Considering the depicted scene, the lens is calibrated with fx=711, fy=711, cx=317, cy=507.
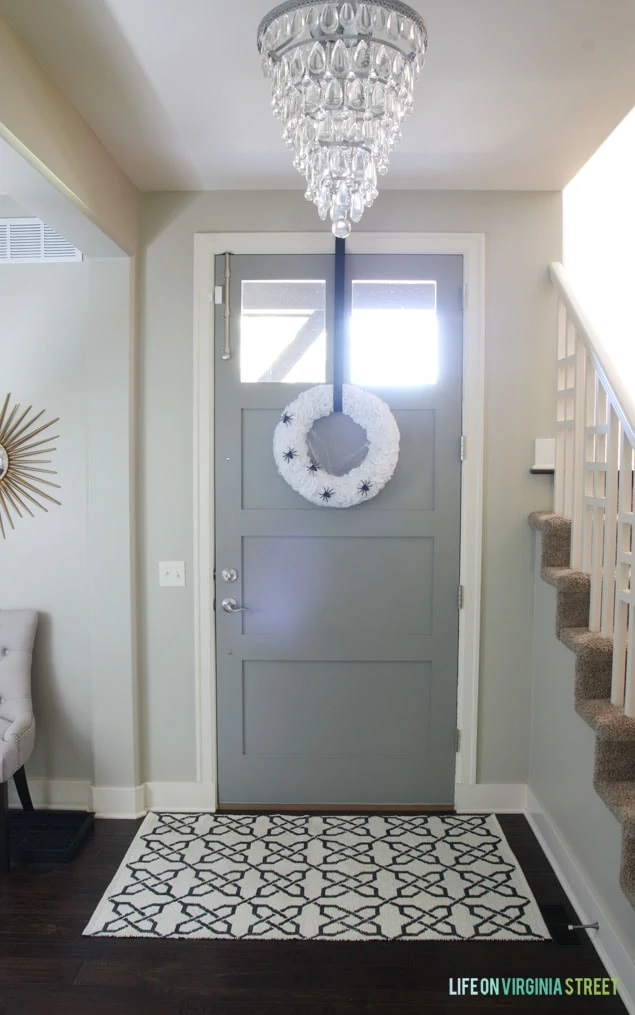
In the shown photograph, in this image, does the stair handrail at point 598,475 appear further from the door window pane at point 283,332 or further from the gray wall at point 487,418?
the door window pane at point 283,332

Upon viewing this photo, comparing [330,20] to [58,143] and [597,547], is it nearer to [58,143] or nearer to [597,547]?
[58,143]

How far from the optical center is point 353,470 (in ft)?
9.49

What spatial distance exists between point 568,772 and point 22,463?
2499 mm

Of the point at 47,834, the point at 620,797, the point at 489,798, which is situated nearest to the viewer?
the point at 620,797

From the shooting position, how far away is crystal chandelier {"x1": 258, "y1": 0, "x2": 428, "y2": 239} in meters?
1.46

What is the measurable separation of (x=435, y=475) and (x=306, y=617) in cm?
81

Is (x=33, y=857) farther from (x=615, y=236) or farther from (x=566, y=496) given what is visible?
(x=615, y=236)

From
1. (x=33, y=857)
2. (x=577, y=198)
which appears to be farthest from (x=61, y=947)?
(x=577, y=198)

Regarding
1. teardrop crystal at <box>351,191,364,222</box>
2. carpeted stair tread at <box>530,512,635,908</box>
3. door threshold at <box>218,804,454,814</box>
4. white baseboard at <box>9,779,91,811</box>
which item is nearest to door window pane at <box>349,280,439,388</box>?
carpeted stair tread at <box>530,512,635,908</box>

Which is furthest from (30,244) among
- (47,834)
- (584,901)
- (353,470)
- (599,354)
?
(584,901)

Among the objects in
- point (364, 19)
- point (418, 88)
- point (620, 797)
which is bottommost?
point (620, 797)

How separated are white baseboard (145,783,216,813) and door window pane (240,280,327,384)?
69.5 inches

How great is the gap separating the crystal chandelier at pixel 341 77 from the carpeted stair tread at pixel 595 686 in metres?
1.63

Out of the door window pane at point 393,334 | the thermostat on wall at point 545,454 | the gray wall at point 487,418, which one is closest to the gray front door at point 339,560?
the door window pane at point 393,334
